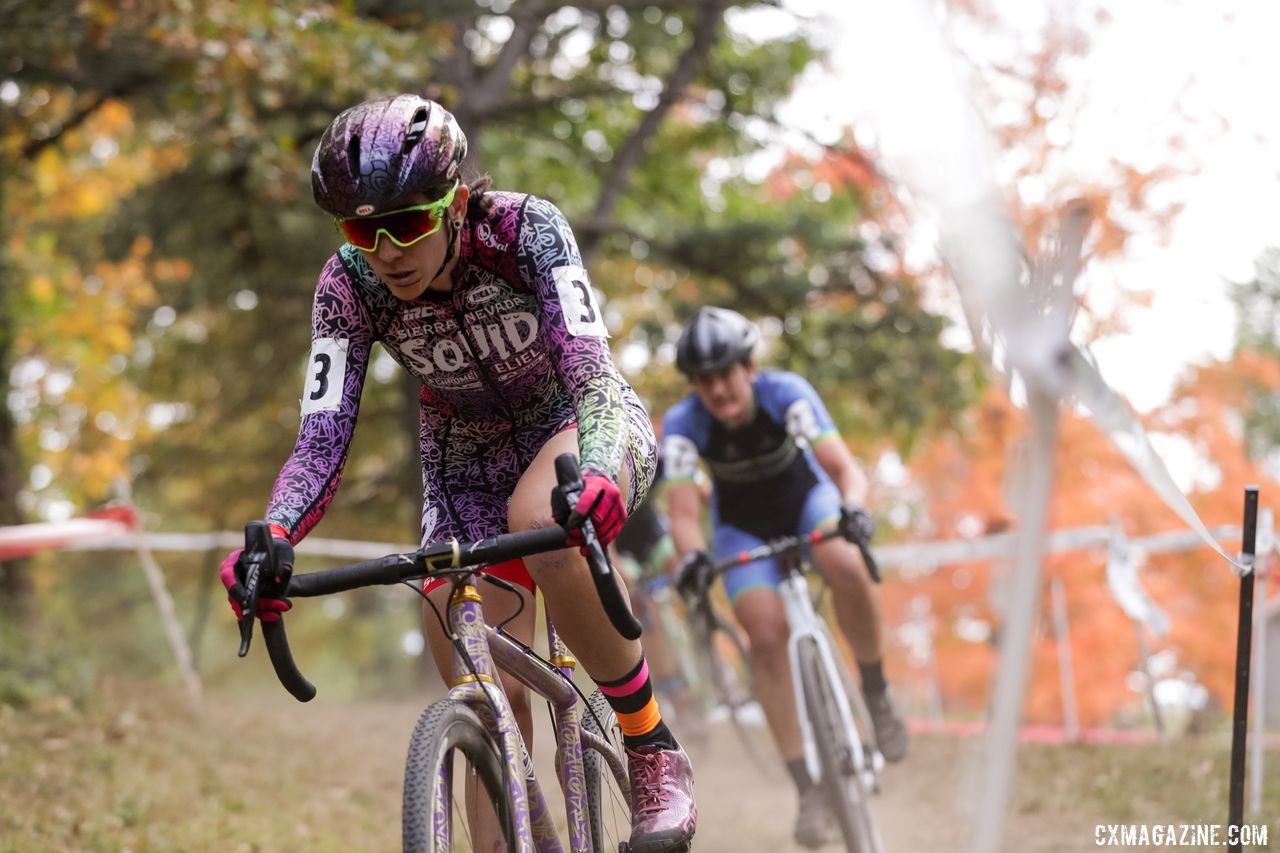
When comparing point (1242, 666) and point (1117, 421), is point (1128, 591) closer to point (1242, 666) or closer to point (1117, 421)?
point (1242, 666)

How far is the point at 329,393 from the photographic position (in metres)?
3.59

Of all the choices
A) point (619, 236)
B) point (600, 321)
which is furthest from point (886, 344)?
point (600, 321)

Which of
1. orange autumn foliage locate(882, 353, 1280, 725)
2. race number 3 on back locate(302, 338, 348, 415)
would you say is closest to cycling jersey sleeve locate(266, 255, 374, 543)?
race number 3 on back locate(302, 338, 348, 415)

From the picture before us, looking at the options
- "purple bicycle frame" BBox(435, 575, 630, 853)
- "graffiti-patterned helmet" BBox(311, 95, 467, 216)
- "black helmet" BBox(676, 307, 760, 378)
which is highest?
"graffiti-patterned helmet" BBox(311, 95, 467, 216)

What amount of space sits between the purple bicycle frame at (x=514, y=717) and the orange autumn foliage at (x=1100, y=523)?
12922 millimetres

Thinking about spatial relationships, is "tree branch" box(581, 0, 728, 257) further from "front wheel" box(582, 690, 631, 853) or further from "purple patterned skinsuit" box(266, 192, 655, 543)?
"front wheel" box(582, 690, 631, 853)

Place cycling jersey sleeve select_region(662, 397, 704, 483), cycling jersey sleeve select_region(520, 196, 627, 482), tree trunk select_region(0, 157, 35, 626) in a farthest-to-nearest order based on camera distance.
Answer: tree trunk select_region(0, 157, 35, 626), cycling jersey sleeve select_region(662, 397, 704, 483), cycling jersey sleeve select_region(520, 196, 627, 482)

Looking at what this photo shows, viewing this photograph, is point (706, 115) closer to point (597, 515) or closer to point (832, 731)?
point (832, 731)

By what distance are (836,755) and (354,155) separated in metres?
3.82

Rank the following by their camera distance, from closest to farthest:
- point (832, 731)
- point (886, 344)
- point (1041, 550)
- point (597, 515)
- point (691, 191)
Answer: point (1041, 550)
point (597, 515)
point (832, 731)
point (886, 344)
point (691, 191)

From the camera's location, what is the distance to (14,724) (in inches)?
317

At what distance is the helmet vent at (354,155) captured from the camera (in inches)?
125

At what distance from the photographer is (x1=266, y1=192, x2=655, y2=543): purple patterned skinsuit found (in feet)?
11.2

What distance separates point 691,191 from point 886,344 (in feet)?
13.8
